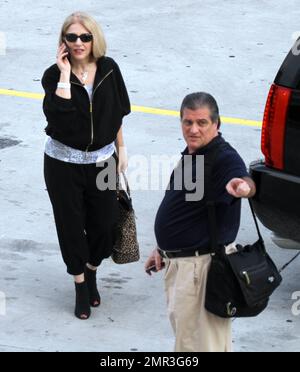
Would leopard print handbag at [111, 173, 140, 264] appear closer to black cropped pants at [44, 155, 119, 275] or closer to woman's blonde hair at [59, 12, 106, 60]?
black cropped pants at [44, 155, 119, 275]

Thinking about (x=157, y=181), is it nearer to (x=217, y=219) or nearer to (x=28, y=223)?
(x=28, y=223)

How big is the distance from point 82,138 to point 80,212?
1.53ft

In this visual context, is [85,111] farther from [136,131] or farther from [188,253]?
[136,131]

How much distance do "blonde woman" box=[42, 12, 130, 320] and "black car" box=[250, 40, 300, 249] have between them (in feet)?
2.77

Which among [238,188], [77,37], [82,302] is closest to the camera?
[238,188]

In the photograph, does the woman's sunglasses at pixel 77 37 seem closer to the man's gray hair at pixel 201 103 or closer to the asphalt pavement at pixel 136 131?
the man's gray hair at pixel 201 103

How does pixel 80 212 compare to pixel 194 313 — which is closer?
pixel 194 313

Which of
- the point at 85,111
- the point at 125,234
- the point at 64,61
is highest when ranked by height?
the point at 64,61

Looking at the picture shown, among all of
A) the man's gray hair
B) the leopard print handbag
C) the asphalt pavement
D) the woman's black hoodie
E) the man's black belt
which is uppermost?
the man's gray hair

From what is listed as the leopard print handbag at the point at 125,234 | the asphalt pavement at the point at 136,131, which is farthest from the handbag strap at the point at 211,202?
the leopard print handbag at the point at 125,234

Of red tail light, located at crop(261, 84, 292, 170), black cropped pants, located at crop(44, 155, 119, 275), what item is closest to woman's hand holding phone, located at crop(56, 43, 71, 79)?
black cropped pants, located at crop(44, 155, 119, 275)

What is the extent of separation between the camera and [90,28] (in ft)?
20.1

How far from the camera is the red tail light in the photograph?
618 cm

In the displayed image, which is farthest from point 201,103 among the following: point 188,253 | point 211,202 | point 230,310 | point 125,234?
point 125,234
